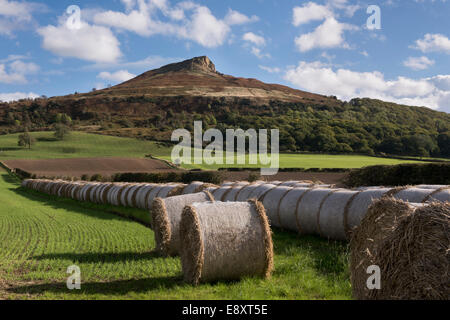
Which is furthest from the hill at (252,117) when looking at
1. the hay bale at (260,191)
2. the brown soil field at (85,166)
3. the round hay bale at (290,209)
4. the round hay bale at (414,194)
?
the round hay bale at (414,194)

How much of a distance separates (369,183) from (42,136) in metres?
92.5

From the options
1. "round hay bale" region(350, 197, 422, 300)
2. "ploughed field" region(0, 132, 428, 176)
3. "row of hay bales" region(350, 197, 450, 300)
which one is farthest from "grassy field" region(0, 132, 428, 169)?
"row of hay bales" region(350, 197, 450, 300)

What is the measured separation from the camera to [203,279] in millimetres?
8086

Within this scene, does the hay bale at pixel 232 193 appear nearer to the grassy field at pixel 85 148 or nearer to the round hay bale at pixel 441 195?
the round hay bale at pixel 441 195

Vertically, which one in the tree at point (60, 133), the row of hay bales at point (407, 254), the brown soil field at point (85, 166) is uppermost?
the tree at point (60, 133)

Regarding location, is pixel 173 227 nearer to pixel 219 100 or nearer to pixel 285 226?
pixel 285 226

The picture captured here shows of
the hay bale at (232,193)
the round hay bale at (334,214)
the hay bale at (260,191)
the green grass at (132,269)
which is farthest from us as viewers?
the hay bale at (232,193)

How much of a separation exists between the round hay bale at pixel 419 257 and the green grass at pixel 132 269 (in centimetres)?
135

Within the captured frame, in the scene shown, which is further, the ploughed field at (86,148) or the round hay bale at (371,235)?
the ploughed field at (86,148)

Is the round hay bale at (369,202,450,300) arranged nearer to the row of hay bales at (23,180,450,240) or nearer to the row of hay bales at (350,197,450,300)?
the row of hay bales at (350,197,450,300)

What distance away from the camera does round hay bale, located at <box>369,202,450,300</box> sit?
5.27m

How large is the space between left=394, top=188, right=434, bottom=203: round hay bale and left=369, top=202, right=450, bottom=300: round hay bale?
13.3 feet

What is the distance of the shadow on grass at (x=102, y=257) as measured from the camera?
1086 centimetres

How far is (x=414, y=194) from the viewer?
984 centimetres
